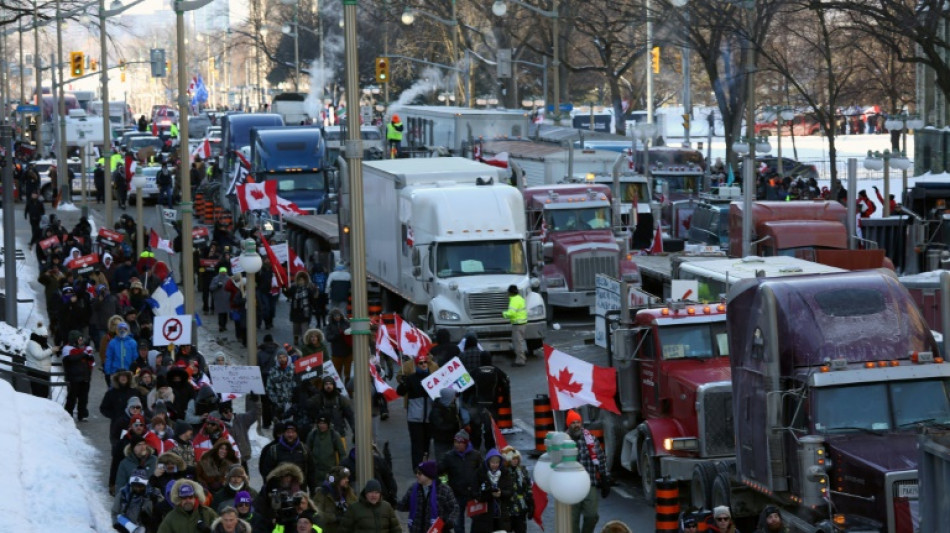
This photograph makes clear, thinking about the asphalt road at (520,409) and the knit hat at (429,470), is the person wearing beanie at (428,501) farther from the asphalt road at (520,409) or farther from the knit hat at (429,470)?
the asphalt road at (520,409)

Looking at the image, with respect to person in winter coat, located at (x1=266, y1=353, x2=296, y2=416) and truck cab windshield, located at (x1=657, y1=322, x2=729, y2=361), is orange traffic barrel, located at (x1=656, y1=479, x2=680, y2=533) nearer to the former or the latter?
truck cab windshield, located at (x1=657, y1=322, x2=729, y2=361)

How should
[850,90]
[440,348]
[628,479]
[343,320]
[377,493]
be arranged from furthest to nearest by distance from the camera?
[850,90]
[343,320]
[440,348]
[628,479]
[377,493]

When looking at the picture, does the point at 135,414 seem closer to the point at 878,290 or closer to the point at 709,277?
the point at 878,290

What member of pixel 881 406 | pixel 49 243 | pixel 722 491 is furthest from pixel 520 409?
pixel 49 243

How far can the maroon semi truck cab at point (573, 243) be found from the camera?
108ft

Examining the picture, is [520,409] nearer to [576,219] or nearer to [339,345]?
[339,345]

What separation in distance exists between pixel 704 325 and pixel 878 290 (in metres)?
3.69

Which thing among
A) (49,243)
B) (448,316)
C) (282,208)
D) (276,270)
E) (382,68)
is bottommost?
(448,316)

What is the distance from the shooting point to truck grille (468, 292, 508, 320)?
29.2m

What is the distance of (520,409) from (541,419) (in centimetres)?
338

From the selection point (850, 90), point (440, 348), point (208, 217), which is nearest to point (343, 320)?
point (440, 348)

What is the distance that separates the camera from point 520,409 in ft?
82.3

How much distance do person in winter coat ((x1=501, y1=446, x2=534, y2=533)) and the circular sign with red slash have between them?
778cm

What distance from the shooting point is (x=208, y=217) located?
2142 inches
